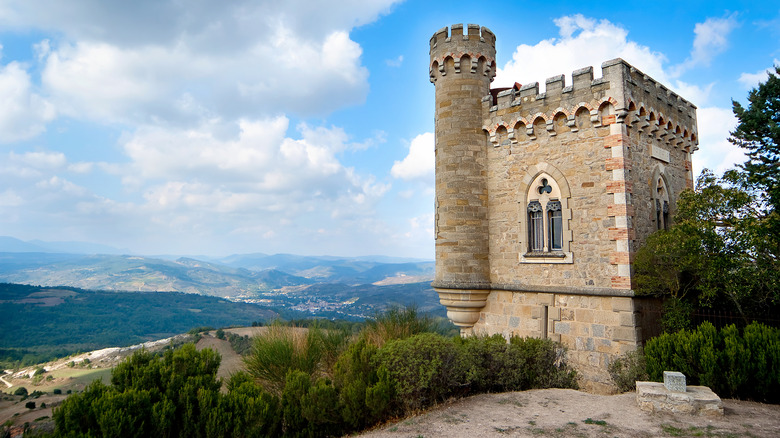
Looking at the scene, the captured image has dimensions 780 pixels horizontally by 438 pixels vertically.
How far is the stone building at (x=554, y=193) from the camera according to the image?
975 centimetres

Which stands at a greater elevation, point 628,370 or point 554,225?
point 554,225

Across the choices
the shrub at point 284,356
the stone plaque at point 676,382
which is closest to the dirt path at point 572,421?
the stone plaque at point 676,382

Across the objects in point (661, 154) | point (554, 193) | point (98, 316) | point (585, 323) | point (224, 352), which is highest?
point (661, 154)

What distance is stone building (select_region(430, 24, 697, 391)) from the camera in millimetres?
9750

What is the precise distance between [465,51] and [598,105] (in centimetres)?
407

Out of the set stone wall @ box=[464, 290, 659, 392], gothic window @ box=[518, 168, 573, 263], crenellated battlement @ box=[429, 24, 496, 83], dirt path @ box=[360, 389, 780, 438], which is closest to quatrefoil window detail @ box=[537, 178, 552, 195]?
gothic window @ box=[518, 168, 573, 263]

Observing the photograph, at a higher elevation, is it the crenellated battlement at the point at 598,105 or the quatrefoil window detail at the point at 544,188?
the crenellated battlement at the point at 598,105

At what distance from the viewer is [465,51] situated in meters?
12.1

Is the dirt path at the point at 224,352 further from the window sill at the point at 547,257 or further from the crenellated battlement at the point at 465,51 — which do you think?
the crenellated battlement at the point at 465,51

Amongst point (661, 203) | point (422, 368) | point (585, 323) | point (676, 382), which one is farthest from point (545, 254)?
point (422, 368)

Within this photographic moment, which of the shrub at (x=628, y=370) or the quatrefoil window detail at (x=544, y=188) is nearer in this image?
the shrub at (x=628, y=370)

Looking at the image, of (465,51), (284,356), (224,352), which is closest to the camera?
(284,356)

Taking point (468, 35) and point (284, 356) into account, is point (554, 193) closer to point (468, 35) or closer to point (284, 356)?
point (468, 35)

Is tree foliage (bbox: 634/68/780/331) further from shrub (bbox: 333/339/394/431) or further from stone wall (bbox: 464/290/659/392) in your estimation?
shrub (bbox: 333/339/394/431)
